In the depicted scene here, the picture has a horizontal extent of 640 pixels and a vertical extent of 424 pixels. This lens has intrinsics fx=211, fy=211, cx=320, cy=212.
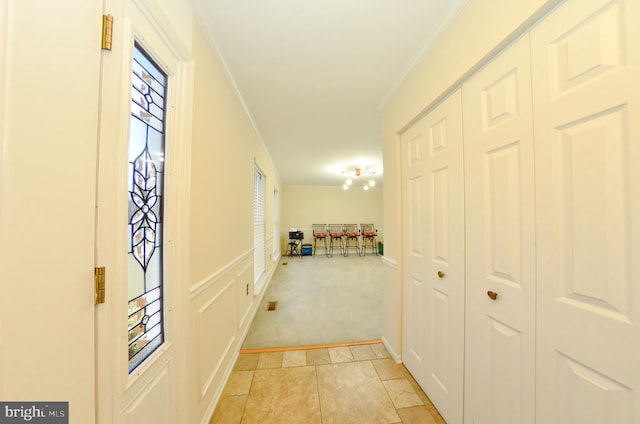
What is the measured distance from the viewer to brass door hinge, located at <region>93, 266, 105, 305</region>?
68cm

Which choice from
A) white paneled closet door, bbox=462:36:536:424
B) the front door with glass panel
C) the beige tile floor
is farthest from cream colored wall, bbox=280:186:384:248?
white paneled closet door, bbox=462:36:536:424

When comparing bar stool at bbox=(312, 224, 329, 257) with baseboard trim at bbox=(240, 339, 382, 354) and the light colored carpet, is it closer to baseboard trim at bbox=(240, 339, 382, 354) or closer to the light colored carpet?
the light colored carpet

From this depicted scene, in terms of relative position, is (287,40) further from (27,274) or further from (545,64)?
(27,274)

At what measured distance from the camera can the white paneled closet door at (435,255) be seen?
1.25 m

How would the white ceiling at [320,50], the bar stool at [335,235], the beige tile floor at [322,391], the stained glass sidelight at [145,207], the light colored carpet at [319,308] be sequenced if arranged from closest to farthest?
the stained glass sidelight at [145,207], the white ceiling at [320,50], the beige tile floor at [322,391], the light colored carpet at [319,308], the bar stool at [335,235]

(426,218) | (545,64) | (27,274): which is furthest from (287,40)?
(27,274)

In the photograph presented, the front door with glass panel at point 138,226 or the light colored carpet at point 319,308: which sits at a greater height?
the front door with glass panel at point 138,226

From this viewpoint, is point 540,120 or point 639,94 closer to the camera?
point 639,94

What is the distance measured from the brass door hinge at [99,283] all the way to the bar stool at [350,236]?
262 inches

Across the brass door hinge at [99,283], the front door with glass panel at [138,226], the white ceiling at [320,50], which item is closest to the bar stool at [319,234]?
the white ceiling at [320,50]

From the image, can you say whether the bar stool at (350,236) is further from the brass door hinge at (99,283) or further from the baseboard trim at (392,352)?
the brass door hinge at (99,283)

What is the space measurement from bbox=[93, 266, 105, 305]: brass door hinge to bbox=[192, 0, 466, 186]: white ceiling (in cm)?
145

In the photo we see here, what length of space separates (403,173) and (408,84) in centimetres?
71

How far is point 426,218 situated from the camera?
5.01 ft
